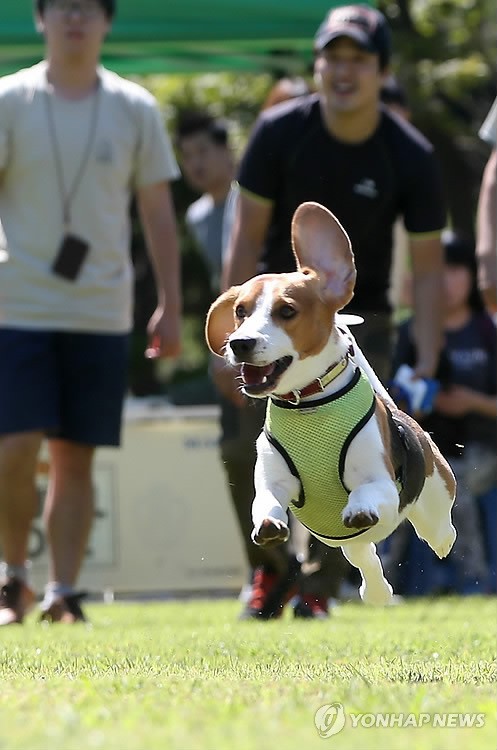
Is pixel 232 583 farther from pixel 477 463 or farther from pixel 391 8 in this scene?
pixel 391 8

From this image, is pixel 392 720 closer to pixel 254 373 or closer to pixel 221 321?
pixel 254 373

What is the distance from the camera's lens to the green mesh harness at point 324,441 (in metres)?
4.04

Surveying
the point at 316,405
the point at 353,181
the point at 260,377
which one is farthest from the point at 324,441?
the point at 353,181

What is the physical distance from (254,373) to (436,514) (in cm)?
80

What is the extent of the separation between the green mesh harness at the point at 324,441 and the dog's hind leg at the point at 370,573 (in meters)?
0.26

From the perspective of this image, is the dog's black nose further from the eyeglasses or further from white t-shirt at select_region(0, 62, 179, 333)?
the eyeglasses

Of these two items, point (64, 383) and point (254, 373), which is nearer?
point (254, 373)

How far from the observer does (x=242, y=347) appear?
3850mm

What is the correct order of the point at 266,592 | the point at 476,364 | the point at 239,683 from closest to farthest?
the point at 239,683
the point at 266,592
the point at 476,364

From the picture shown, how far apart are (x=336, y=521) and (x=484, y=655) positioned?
73 centimetres

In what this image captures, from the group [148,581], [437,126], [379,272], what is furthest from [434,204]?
[437,126]

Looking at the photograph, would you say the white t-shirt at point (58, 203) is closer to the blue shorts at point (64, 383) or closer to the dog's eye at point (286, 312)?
the blue shorts at point (64, 383)

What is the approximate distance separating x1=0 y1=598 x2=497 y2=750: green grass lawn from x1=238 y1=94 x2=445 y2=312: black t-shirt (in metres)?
1.47

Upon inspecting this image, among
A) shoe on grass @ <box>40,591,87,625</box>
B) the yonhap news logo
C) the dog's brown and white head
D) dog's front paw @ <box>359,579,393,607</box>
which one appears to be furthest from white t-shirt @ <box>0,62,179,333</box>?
the yonhap news logo
